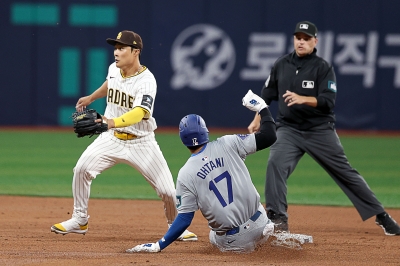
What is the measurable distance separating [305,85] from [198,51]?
10.0 metres

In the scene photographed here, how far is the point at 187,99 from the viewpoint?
16891 mm

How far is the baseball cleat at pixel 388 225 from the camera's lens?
6.86m

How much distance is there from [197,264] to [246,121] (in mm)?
12063

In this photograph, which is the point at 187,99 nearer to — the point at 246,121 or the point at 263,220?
the point at 246,121

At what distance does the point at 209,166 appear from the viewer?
5289mm

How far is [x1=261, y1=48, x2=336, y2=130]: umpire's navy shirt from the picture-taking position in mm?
6762

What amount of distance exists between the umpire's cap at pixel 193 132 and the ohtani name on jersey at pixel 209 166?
0.57ft

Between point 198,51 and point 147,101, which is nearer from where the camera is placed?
point 147,101

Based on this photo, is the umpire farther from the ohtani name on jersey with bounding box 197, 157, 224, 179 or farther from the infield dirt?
the ohtani name on jersey with bounding box 197, 157, 224, 179

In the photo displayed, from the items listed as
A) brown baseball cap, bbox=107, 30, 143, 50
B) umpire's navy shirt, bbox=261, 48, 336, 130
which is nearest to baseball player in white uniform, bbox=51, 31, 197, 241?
brown baseball cap, bbox=107, 30, 143, 50

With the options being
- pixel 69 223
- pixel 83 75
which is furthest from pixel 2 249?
pixel 83 75

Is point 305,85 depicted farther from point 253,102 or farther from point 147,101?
point 147,101

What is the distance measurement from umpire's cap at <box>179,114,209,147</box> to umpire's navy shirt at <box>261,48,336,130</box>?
5.82 feet

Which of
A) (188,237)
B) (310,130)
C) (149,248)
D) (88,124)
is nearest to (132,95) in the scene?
(88,124)
